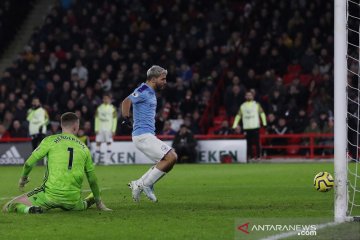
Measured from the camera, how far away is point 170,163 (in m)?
12.0

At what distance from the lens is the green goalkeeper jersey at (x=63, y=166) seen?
10258 millimetres

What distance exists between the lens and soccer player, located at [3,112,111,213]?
10.3 m

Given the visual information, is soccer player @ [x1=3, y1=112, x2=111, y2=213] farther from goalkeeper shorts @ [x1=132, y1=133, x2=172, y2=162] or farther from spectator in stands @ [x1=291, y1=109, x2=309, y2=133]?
spectator in stands @ [x1=291, y1=109, x2=309, y2=133]

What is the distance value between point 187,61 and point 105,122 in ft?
17.2

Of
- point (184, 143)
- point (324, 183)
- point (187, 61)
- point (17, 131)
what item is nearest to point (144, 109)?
point (324, 183)

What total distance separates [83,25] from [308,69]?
366 inches

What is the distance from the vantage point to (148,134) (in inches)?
481

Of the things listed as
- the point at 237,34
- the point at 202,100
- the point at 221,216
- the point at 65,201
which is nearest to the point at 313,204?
the point at 221,216

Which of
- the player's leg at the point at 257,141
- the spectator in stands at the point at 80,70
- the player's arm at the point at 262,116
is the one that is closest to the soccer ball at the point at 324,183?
the player's arm at the point at 262,116

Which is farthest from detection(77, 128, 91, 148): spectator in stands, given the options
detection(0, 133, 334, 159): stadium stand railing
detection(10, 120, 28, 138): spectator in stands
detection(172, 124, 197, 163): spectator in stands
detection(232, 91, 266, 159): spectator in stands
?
detection(232, 91, 266, 159): spectator in stands

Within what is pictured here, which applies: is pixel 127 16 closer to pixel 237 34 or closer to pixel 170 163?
pixel 237 34

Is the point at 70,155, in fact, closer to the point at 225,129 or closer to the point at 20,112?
the point at 225,129

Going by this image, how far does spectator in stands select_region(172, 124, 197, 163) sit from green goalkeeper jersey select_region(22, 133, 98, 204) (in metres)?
15.4

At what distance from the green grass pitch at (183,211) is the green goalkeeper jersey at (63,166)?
0.86 ft
